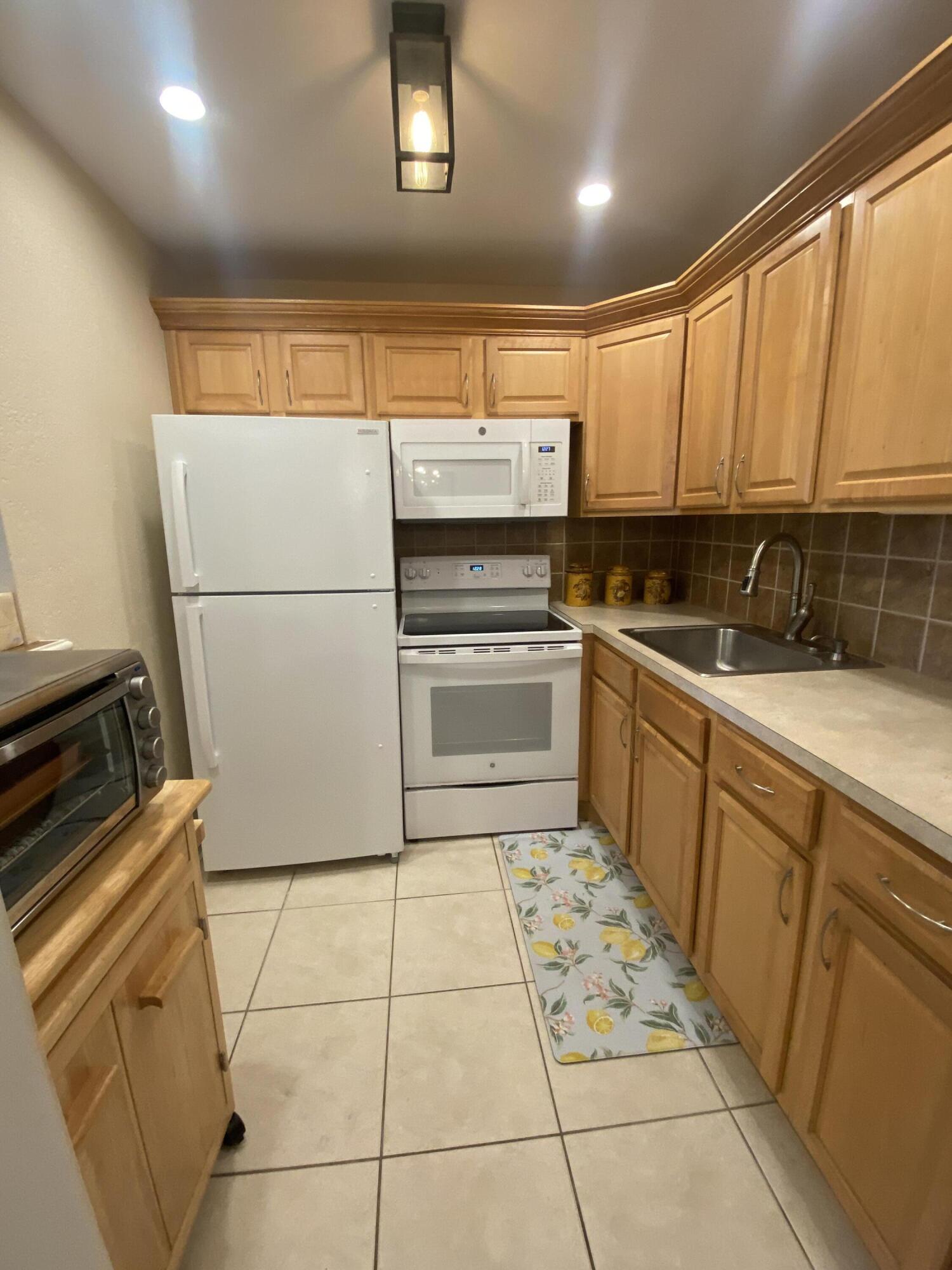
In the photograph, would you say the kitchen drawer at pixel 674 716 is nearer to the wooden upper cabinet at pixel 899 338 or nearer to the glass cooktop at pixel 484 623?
the glass cooktop at pixel 484 623

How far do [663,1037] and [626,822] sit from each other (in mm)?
666

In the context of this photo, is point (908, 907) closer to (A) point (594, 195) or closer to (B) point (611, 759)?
(B) point (611, 759)

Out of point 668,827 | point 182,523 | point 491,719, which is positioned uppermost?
point 182,523

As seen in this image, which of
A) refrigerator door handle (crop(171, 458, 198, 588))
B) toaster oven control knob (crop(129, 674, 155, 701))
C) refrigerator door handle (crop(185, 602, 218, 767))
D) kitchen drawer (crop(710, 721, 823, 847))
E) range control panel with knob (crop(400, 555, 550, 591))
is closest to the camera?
toaster oven control knob (crop(129, 674, 155, 701))

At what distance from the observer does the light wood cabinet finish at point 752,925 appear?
1090 millimetres

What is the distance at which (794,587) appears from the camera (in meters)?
1.74

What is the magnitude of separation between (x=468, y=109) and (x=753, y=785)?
6.17 feet

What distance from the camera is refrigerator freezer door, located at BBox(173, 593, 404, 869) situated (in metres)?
1.88

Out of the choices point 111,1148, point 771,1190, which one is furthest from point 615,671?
point 111,1148

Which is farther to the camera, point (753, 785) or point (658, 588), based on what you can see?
point (658, 588)

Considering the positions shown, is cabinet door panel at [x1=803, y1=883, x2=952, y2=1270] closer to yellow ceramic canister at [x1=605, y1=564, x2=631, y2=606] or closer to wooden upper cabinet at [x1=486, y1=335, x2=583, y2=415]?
yellow ceramic canister at [x1=605, y1=564, x2=631, y2=606]

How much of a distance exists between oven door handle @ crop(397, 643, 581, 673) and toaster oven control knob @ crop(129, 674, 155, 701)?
3.67 feet

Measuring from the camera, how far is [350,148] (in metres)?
1.56

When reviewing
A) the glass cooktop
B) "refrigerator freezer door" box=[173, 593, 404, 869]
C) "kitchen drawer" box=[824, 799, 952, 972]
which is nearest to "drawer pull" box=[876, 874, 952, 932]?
"kitchen drawer" box=[824, 799, 952, 972]
